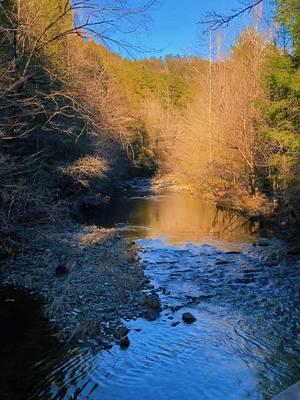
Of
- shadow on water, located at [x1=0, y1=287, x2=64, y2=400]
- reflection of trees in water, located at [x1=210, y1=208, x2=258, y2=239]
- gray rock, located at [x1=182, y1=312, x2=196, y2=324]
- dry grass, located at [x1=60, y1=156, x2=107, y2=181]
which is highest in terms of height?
dry grass, located at [x1=60, y1=156, x2=107, y2=181]

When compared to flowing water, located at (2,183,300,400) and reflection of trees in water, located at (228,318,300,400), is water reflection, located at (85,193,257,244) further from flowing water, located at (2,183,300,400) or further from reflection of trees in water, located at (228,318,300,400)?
reflection of trees in water, located at (228,318,300,400)

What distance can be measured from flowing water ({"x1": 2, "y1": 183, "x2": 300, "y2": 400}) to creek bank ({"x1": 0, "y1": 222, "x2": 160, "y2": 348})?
0.45 meters

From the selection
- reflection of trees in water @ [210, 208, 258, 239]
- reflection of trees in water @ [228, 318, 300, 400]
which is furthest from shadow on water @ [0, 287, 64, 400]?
reflection of trees in water @ [210, 208, 258, 239]

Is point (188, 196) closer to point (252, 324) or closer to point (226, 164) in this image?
point (226, 164)

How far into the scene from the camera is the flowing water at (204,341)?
20.7 ft

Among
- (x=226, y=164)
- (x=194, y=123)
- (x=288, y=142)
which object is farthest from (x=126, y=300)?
(x=194, y=123)

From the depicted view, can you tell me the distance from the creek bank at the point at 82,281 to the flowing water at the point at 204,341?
0.45m

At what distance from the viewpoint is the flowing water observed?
6309 millimetres

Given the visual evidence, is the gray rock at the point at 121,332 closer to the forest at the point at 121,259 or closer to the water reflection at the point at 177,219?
the forest at the point at 121,259

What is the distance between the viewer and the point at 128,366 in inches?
273

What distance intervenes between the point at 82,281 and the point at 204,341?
384 cm

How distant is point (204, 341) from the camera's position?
25.9ft

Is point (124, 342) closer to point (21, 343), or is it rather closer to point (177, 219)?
point (21, 343)

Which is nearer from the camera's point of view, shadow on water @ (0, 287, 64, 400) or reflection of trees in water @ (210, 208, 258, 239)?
shadow on water @ (0, 287, 64, 400)
